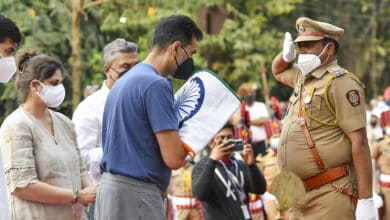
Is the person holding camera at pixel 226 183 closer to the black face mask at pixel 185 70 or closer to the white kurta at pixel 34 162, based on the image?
the white kurta at pixel 34 162

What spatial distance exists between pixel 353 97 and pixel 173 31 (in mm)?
1769

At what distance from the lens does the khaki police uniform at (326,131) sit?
680 cm

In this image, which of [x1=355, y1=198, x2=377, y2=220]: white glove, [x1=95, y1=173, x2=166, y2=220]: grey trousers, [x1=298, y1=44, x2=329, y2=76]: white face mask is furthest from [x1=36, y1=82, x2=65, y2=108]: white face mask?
[x1=355, y1=198, x2=377, y2=220]: white glove

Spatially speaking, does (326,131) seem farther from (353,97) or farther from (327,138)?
(353,97)

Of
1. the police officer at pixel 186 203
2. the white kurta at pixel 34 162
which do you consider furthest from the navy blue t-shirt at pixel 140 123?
the police officer at pixel 186 203

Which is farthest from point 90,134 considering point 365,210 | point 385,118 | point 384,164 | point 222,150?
point 385,118

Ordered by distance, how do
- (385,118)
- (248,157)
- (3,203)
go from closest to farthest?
(3,203), (248,157), (385,118)

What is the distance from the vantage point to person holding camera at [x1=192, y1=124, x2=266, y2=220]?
8.51 meters

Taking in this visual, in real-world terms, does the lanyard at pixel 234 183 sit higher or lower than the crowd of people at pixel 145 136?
lower

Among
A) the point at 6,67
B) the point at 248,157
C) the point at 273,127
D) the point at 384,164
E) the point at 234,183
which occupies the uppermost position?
the point at 6,67

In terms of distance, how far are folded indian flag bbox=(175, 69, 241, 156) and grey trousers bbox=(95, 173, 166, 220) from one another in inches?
14.3

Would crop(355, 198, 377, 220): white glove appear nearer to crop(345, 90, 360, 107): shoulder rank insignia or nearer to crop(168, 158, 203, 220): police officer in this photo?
crop(345, 90, 360, 107): shoulder rank insignia

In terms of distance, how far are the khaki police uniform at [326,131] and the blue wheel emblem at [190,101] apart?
4.84 feet

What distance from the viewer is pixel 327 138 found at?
269 inches
